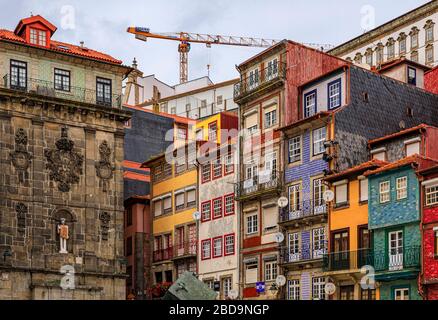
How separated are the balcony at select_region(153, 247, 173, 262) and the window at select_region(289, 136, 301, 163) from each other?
16.6 metres

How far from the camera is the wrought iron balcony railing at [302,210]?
186ft

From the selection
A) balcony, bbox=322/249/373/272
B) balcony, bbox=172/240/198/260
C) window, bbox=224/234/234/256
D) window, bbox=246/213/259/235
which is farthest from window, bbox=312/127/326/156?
balcony, bbox=172/240/198/260

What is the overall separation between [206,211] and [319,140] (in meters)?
14.0

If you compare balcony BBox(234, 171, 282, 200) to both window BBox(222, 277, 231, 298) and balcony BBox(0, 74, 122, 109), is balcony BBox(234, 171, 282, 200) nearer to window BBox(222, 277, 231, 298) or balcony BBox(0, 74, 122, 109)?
window BBox(222, 277, 231, 298)

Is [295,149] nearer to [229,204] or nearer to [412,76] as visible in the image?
[229,204]

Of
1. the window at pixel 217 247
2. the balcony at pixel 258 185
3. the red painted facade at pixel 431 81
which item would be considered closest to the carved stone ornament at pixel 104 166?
the window at pixel 217 247

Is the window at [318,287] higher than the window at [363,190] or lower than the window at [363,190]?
lower

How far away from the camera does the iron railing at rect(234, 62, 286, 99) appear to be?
6347cm

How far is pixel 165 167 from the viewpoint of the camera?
76.7 metres

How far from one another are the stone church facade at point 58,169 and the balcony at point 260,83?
1192 centimetres

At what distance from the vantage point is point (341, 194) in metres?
54.9

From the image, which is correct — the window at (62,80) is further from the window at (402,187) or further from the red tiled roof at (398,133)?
the window at (402,187)
